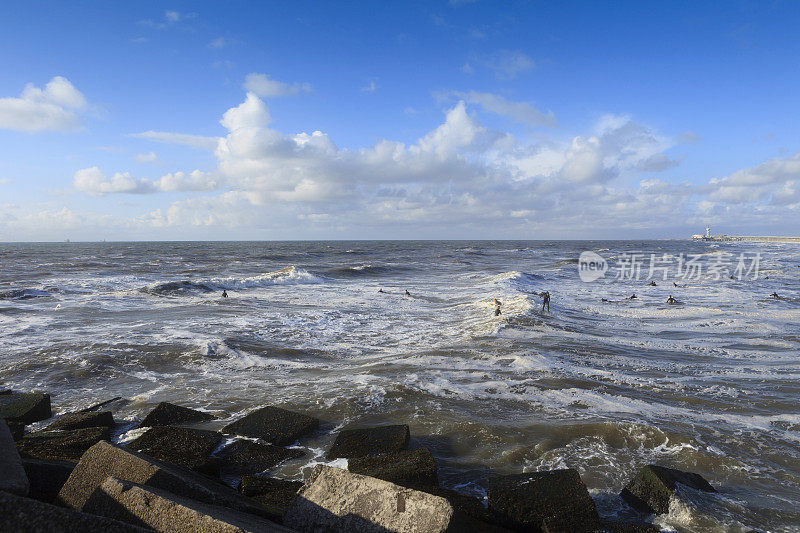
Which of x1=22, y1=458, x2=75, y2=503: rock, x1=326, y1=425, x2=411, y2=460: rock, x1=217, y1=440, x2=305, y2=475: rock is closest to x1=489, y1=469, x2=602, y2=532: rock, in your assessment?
x1=326, y1=425, x2=411, y2=460: rock

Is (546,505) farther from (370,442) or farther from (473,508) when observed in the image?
(370,442)

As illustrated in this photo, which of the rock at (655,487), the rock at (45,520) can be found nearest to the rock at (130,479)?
the rock at (45,520)

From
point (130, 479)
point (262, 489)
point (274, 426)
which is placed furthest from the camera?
point (274, 426)

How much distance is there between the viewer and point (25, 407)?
21.7 ft

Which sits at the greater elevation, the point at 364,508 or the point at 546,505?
the point at 364,508

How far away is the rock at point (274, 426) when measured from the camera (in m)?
5.96

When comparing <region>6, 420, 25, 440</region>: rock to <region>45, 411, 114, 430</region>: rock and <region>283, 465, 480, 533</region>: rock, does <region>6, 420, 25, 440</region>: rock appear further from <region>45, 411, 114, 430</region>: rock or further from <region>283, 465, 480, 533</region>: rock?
<region>283, 465, 480, 533</region>: rock

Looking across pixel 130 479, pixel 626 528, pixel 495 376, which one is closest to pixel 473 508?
pixel 626 528

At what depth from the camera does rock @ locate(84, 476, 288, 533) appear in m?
2.70

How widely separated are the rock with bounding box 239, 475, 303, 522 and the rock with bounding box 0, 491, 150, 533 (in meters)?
1.82

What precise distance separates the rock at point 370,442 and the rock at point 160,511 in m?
2.39

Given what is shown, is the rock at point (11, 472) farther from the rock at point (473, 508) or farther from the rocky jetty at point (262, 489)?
the rock at point (473, 508)

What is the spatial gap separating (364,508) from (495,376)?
21.3ft

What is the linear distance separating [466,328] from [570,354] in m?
4.17
